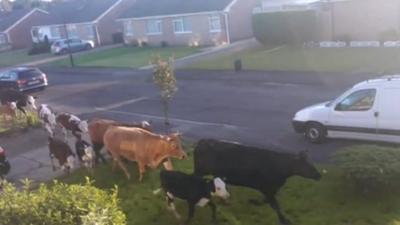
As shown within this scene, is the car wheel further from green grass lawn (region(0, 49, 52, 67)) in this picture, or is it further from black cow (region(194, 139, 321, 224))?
green grass lawn (region(0, 49, 52, 67))

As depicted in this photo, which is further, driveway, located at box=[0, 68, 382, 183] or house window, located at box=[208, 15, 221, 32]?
house window, located at box=[208, 15, 221, 32]

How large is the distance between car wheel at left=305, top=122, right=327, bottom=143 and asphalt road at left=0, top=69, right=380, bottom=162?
0.26 meters

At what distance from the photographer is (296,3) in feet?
146

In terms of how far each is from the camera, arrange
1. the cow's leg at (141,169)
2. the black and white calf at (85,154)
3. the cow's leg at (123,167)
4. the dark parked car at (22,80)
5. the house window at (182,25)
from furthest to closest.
→ the house window at (182,25) → the dark parked car at (22,80) → the black and white calf at (85,154) → the cow's leg at (123,167) → the cow's leg at (141,169)

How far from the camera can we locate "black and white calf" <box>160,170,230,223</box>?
10633mm

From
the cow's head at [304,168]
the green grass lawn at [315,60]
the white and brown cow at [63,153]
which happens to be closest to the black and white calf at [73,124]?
the white and brown cow at [63,153]

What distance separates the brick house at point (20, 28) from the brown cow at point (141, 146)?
66650 mm

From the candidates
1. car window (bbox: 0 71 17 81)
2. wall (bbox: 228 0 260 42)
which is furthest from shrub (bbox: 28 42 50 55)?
car window (bbox: 0 71 17 81)

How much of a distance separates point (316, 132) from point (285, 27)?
25.1 meters

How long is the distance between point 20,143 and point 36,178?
4941mm

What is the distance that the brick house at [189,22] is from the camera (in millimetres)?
47781

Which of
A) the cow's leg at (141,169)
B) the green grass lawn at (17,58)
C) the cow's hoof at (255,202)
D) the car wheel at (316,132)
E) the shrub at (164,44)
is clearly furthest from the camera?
the green grass lawn at (17,58)

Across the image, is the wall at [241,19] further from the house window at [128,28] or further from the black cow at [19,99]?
the black cow at [19,99]

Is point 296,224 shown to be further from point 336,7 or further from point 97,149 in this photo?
point 336,7
